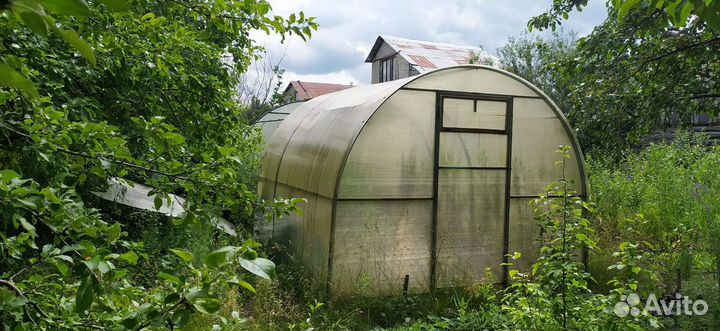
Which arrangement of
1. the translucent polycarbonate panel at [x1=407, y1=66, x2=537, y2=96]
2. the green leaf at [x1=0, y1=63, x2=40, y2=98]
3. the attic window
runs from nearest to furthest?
1. the green leaf at [x1=0, y1=63, x2=40, y2=98]
2. the translucent polycarbonate panel at [x1=407, y1=66, x2=537, y2=96]
3. the attic window

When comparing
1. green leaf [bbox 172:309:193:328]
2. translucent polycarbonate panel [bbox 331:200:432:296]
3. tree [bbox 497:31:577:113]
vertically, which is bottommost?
translucent polycarbonate panel [bbox 331:200:432:296]

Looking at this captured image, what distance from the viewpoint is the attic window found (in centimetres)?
2488

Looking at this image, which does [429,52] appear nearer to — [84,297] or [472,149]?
[472,149]

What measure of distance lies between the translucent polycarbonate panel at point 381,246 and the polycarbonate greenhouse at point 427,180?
11 millimetres

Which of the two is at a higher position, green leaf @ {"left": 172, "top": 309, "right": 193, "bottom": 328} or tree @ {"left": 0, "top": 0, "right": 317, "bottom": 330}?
tree @ {"left": 0, "top": 0, "right": 317, "bottom": 330}

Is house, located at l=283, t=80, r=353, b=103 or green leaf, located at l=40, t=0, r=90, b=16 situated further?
house, located at l=283, t=80, r=353, b=103

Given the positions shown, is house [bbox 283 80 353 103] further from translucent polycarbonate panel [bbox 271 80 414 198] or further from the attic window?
translucent polycarbonate panel [bbox 271 80 414 198]

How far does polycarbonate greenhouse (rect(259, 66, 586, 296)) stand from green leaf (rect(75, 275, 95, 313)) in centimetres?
460

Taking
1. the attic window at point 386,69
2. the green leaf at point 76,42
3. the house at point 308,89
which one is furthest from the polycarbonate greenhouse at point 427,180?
the house at point 308,89

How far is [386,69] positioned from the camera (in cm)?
2542

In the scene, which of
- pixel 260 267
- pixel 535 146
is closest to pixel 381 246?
pixel 535 146

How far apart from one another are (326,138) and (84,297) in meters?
5.47

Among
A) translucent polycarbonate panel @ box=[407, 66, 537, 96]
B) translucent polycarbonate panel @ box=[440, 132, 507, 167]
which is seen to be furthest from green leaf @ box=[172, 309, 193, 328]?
translucent polycarbonate panel @ box=[440, 132, 507, 167]

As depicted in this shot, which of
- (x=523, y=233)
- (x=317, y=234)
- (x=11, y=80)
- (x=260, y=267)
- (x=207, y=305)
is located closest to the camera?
(x=11, y=80)
